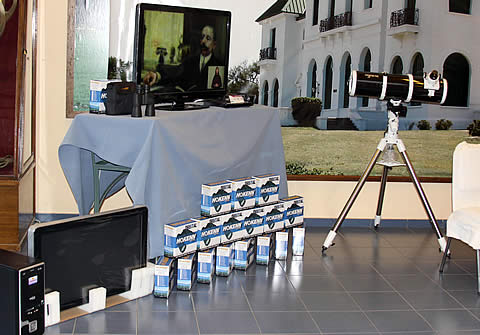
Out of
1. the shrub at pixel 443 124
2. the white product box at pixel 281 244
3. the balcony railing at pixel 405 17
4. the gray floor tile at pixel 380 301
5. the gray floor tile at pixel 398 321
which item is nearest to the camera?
the gray floor tile at pixel 398 321

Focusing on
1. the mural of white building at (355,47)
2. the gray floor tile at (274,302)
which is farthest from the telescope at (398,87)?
the gray floor tile at (274,302)

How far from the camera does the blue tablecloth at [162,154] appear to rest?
130 inches

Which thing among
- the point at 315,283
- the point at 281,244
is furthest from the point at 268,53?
the point at 315,283

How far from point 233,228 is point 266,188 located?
1.32 feet

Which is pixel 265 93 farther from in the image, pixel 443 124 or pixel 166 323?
pixel 166 323

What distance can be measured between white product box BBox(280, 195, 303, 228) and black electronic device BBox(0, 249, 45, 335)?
189 cm

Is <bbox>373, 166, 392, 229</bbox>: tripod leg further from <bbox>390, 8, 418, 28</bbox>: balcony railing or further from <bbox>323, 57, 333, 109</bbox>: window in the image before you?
<bbox>390, 8, 418, 28</bbox>: balcony railing

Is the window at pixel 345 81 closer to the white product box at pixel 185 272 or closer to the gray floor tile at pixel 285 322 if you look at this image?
the white product box at pixel 185 272

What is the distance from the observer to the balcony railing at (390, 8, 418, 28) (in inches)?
198

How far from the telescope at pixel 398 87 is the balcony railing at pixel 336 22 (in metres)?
0.90

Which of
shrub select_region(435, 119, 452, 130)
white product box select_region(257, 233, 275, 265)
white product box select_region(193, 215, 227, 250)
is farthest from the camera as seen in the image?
shrub select_region(435, 119, 452, 130)

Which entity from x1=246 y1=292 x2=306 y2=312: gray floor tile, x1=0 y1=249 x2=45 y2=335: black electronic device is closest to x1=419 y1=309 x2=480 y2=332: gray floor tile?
x1=246 y1=292 x2=306 y2=312: gray floor tile

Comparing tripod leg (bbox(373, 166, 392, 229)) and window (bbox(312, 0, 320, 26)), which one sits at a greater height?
window (bbox(312, 0, 320, 26))

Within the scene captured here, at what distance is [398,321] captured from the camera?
10.7 ft
